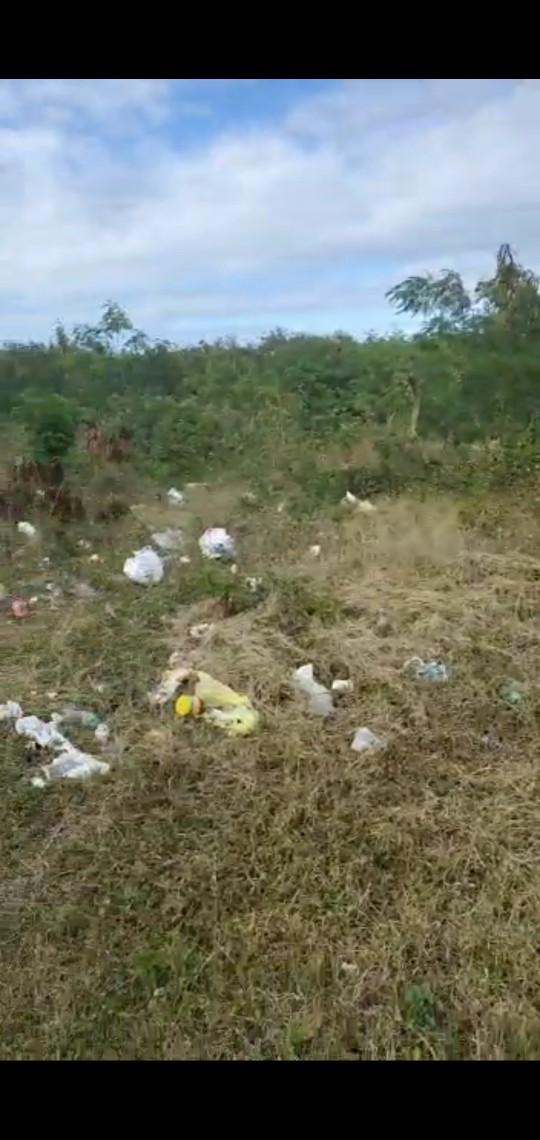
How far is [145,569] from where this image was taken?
3482 millimetres

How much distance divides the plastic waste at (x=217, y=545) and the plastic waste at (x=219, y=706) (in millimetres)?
1153

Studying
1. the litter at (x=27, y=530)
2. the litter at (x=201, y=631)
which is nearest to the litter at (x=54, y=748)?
the litter at (x=201, y=631)

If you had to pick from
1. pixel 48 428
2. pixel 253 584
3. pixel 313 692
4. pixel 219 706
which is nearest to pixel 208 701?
pixel 219 706

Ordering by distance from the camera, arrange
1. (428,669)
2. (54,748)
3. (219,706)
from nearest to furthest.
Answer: (54,748)
(219,706)
(428,669)

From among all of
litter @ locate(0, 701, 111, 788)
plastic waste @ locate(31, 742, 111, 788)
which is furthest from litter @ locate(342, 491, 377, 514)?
plastic waste @ locate(31, 742, 111, 788)

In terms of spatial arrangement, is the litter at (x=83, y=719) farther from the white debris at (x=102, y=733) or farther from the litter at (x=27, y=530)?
the litter at (x=27, y=530)

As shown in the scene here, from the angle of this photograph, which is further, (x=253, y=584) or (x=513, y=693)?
(x=253, y=584)

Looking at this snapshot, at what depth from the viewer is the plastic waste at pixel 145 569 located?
347 cm

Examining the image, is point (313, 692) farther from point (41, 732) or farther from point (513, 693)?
point (41, 732)

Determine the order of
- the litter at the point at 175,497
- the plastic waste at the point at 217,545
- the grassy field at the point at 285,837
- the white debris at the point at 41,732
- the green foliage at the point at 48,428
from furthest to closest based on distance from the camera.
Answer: the green foliage at the point at 48,428 < the litter at the point at 175,497 < the plastic waste at the point at 217,545 < the white debris at the point at 41,732 < the grassy field at the point at 285,837

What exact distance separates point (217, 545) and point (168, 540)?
1.12 ft
